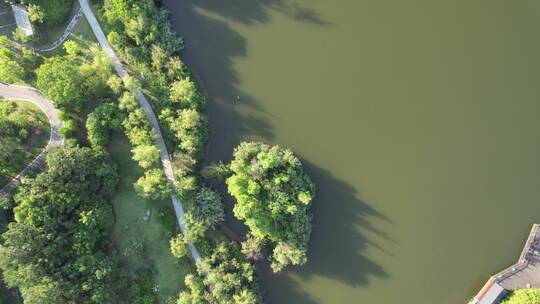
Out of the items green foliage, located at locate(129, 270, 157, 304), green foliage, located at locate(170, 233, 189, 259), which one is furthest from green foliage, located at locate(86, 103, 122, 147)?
green foliage, located at locate(129, 270, 157, 304)

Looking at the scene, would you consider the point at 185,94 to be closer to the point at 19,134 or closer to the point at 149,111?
the point at 149,111

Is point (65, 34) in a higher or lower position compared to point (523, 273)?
higher

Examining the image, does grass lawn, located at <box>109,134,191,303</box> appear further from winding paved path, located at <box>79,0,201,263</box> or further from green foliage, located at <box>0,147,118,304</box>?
green foliage, located at <box>0,147,118,304</box>

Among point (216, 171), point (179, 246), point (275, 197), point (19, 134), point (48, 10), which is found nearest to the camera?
point (179, 246)

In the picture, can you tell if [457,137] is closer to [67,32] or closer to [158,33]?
[158,33]

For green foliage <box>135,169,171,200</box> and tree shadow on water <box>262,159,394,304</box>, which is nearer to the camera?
green foliage <box>135,169,171,200</box>

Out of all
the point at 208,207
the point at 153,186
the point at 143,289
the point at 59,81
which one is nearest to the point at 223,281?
the point at 208,207
